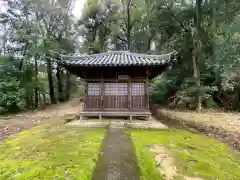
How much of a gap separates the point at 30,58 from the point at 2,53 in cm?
230

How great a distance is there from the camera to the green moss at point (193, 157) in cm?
373

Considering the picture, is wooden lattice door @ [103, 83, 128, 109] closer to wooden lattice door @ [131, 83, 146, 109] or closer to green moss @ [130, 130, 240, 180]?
wooden lattice door @ [131, 83, 146, 109]

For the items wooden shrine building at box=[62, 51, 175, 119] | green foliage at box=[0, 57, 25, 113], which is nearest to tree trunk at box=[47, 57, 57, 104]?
green foliage at box=[0, 57, 25, 113]

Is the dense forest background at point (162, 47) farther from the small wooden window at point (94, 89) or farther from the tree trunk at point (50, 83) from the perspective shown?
the small wooden window at point (94, 89)

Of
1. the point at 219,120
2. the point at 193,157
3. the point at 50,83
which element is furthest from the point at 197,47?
the point at 50,83

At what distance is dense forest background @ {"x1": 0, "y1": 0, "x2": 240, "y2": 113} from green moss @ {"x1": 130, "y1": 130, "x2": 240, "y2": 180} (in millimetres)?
7560

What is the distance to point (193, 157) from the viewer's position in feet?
15.2

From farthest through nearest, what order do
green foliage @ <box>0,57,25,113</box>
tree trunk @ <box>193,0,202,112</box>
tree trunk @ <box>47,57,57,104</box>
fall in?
tree trunk @ <box>47,57,57,104</box> → green foliage @ <box>0,57,25,113</box> → tree trunk @ <box>193,0,202,112</box>

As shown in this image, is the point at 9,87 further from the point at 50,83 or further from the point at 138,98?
the point at 138,98

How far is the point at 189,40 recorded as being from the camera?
1611 centimetres

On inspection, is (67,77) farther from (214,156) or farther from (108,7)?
(214,156)

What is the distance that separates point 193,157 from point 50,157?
136 inches

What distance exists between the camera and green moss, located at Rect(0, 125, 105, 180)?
3.51 metres

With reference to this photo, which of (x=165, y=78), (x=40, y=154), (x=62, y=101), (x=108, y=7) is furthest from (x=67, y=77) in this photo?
(x=40, y=154)
